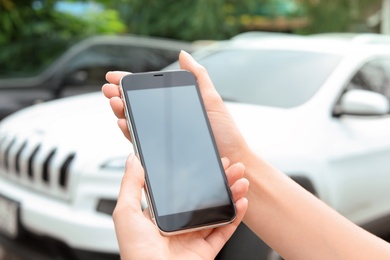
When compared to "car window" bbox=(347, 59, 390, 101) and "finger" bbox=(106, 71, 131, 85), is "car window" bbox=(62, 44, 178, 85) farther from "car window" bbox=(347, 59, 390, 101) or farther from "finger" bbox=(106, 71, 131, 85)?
"finger" bbox=(106, 71, 131, 85)

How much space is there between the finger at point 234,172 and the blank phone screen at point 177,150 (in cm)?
3

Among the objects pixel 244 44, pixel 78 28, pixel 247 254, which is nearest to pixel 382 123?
pixel 244 44

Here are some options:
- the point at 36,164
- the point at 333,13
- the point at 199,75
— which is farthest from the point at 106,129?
the point at 333,13

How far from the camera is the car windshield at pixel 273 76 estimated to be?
3.05 m

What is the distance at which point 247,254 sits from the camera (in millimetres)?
2414

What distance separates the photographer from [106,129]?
9.29 feet

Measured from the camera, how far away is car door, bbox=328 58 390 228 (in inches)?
114

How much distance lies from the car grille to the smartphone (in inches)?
51.1

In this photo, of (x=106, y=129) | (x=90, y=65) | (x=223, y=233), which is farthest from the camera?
(x=90, y=65)

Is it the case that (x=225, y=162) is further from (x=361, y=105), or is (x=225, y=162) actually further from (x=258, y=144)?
(x=361, y=105)

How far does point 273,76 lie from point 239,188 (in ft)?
6.09

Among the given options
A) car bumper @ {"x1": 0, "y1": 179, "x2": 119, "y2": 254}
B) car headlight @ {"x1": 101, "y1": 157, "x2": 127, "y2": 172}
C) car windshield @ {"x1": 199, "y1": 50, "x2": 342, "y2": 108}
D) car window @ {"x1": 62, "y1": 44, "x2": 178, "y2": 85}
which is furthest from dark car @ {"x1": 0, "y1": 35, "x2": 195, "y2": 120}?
car headlight @ {"x1": 101, "y1": 157, "x2": 127, "y2": 172}

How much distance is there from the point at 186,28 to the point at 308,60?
1535 cm

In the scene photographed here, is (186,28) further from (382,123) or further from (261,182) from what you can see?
(261,182)
